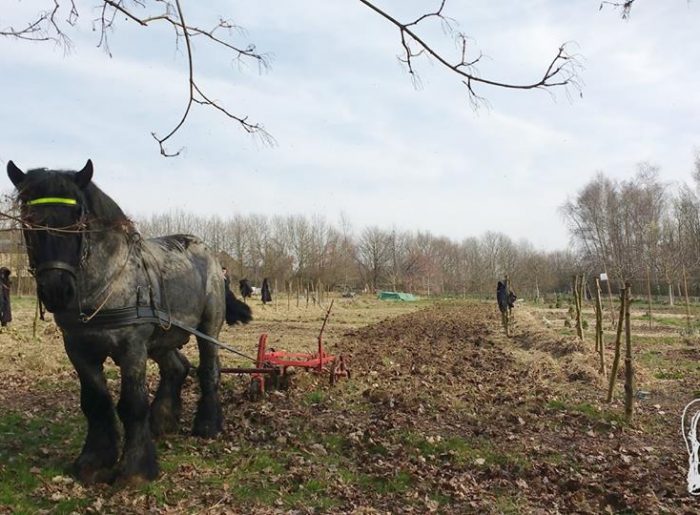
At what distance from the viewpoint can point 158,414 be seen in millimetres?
6332

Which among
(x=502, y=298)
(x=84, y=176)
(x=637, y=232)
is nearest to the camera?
(x=84, y=176)

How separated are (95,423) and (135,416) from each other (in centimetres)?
41

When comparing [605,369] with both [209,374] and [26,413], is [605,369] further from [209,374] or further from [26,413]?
[26,413]

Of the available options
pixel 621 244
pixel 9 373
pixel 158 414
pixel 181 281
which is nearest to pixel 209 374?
pixel 158 414

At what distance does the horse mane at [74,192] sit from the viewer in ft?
14.7

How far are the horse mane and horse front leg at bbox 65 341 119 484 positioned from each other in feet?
3.54

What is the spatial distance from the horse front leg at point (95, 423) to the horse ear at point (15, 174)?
1.33 meters

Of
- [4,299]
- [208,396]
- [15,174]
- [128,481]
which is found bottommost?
[128,481]

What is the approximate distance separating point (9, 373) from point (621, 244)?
48308 millimetres

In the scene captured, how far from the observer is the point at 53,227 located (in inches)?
173

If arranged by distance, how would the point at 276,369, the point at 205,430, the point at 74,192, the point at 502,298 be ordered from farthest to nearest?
1. the point at 502,298
2. the point at 276,369
3. the point at 205,430
4. the point at 74,192

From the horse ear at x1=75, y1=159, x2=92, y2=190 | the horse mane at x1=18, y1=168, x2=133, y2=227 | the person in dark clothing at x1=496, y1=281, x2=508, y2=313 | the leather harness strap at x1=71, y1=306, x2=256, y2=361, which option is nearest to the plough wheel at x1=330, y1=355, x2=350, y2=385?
the leather harness strap at x1=71, y1=306, x2=256, y2=361

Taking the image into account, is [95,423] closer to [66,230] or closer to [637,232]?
[66,230]

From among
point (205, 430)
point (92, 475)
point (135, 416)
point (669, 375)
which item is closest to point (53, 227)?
point (135, 416)
